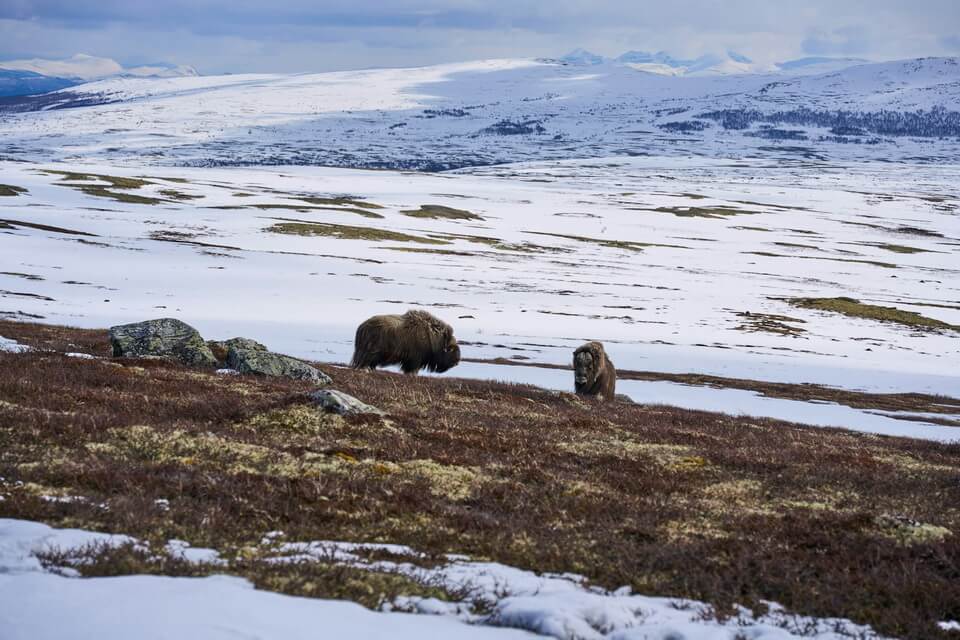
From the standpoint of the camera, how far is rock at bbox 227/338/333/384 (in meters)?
21.1

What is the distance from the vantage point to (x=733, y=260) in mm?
101250

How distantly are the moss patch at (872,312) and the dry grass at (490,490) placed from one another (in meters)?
53.4

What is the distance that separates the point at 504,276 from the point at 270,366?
180 feet

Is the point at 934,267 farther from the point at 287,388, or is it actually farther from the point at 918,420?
the point at 287,388

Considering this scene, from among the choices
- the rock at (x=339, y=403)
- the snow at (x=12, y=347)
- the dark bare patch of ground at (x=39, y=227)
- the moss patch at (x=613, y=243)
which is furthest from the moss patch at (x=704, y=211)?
the rock at (x=339, y=403)

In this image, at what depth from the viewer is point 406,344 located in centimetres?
2716

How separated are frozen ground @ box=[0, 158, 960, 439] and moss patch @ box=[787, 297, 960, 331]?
1897mm

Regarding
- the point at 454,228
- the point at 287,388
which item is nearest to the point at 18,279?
the point at 287,388

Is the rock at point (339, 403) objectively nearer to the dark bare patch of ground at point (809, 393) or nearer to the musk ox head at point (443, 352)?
the musk ox head at point (443, 352)

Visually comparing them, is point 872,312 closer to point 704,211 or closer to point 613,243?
point 613,243

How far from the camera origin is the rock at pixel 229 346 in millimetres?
22453

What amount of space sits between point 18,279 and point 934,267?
319 ft

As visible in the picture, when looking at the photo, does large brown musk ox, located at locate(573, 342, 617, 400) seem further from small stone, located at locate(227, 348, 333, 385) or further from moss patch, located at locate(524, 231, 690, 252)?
moss patch, located at locate(524, 231, 690, 252)

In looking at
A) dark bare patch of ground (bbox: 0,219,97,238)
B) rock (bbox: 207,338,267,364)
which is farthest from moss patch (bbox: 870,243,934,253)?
A: rock (bbox: 207,338,267,364)
